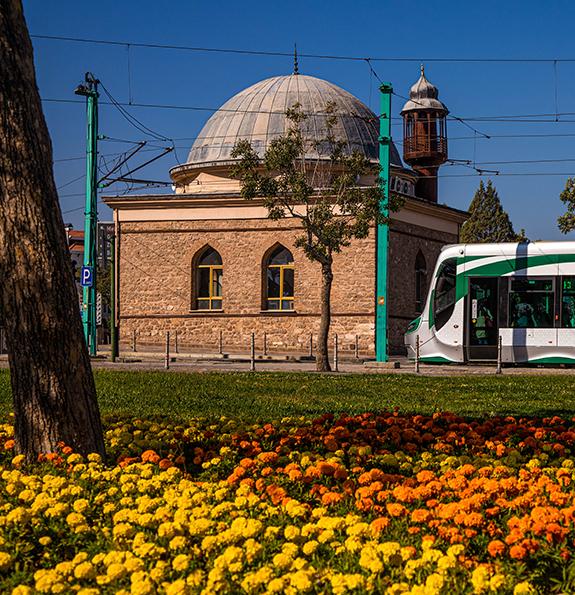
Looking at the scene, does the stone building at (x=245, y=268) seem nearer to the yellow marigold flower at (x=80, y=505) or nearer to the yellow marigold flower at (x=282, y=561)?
the yellow marigold flower at (x=80, y=505)

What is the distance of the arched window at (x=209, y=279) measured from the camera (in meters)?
43.0

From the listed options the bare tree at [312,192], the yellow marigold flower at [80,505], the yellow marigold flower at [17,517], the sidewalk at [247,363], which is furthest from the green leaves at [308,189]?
the yellow marigold flower at [17,517]

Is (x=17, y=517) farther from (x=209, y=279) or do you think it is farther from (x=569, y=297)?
(x=209, y=279)

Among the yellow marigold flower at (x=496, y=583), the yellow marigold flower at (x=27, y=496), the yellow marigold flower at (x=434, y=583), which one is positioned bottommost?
the yellow marigold flower at (x=496, y=583)

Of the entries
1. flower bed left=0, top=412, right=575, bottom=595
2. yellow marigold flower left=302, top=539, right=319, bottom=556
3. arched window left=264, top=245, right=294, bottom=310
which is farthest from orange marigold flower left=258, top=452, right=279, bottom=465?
arched window left=264, top=245, right=294, bottom=310

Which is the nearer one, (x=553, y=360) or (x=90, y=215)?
(x=553, y=360)

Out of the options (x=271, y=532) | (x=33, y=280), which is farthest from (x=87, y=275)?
(x=271, y=532)

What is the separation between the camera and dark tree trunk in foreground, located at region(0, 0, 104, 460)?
22.2 feet

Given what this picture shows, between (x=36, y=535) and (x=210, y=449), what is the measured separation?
2.98 m

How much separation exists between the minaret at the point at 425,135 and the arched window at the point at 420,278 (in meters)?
8.15

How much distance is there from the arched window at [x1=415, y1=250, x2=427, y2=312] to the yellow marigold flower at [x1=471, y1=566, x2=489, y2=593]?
130 feet

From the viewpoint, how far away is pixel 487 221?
8962cm

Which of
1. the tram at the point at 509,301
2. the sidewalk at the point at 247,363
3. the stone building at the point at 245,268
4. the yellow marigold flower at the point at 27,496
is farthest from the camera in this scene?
the stone building at the point at 245,268

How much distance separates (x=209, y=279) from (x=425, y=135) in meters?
15.3
